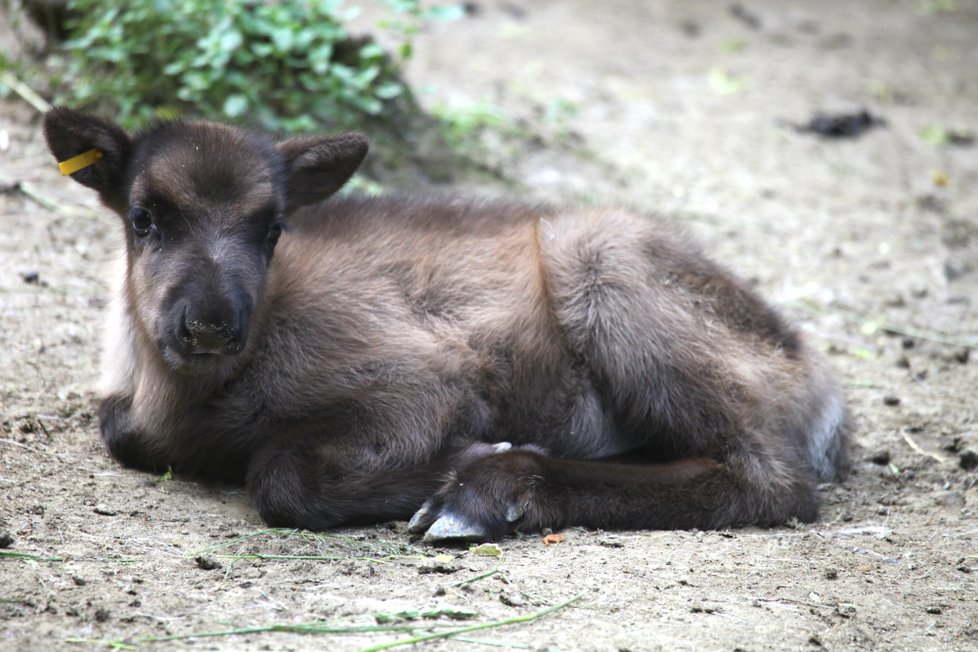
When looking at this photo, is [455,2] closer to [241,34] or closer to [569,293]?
[241,34]

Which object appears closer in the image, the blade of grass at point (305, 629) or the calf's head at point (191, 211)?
the blade of grass at point (305, 629)

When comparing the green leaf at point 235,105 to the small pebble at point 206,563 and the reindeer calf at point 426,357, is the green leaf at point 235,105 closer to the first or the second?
the reindeer calf at point 426,357

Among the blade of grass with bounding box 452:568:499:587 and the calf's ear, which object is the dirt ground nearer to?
the blade of grass with bounding box 452:568:499:587

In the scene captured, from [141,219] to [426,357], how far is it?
1405mm

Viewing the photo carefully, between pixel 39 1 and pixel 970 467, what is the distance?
23.4 ft

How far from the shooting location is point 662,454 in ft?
18.0

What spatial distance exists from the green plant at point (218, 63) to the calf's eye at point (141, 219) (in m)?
2.77

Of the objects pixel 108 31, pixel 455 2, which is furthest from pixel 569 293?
pixel 455 2

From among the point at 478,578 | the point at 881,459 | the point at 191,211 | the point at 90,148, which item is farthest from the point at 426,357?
the point at 881,459

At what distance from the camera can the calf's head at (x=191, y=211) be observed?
4449 mm

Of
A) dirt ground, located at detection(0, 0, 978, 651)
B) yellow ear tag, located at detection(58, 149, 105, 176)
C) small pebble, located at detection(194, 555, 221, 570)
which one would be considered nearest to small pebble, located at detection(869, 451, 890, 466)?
dirt ground, located at detection(0, 0, 978, 651)

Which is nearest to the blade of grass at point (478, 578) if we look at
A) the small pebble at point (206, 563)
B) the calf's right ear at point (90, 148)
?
the small pebble at point (206, 563)

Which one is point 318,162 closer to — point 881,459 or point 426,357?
point 426,357

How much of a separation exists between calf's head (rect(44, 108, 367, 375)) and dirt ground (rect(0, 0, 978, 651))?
778 millimetres
